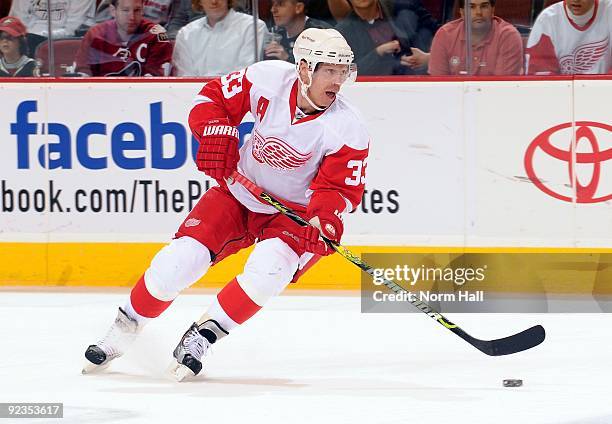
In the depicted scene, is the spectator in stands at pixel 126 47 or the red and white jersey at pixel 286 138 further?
the spectator in stands at pixel 126 47

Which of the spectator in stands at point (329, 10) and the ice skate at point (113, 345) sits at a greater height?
the spectator in stands at point (329, 10)

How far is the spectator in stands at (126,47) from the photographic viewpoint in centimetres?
602

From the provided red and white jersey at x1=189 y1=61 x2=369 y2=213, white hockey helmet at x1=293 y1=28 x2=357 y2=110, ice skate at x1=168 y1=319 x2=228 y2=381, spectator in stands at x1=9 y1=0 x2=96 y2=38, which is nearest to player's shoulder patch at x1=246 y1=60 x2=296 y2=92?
red and white jersey at x1=189 y1=61 x2=369 y2=213

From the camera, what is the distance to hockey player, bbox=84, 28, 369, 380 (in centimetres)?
393

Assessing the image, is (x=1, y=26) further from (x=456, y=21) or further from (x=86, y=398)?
(x=86, y=398)

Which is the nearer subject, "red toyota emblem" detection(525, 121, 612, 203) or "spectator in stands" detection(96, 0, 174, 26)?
"red toyota emblem" detection(525, 121, 612, 203)

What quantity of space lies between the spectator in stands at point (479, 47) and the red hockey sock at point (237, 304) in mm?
2155

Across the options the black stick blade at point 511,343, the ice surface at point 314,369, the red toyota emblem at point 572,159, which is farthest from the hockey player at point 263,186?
the red toyota emblem at point 572,159

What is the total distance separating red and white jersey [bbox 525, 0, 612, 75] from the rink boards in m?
0.08

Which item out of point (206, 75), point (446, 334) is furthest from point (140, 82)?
point (446, 334)

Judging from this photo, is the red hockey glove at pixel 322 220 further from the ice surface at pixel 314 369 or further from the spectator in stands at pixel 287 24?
the spectator in stands at pixel 287 24

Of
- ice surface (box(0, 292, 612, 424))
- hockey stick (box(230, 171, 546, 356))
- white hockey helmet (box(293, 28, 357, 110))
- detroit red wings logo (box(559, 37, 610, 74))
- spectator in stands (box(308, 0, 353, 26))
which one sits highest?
white hockey helmet (box(293, 28, 357, 110))

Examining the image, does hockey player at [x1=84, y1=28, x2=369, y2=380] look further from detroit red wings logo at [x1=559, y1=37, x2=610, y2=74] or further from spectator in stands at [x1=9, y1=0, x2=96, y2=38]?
spectator in stands at [x1=9, y1=0, x2=96, y2=38]

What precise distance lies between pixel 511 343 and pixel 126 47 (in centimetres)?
265
